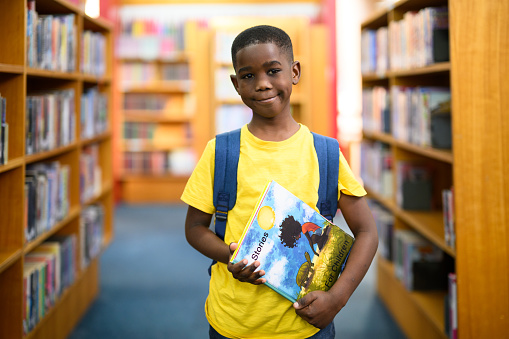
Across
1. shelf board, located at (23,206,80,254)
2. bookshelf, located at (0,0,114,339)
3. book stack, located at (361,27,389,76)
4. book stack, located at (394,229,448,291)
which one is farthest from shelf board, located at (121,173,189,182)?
book stack, located at (394,229,448,291)

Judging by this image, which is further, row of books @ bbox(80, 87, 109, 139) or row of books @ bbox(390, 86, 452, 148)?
row of books @ bbox(80, 87, 109, 139)

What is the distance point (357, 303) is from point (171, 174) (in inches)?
150

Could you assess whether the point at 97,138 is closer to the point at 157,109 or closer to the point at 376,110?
the point at 376,110

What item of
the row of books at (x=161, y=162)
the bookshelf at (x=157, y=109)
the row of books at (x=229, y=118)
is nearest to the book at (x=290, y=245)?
the row of books at (x=229, y=118)

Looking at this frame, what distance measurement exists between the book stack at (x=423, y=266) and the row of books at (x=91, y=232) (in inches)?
69.1

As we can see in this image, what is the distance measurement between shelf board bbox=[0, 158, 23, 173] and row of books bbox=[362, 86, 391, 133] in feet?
6.46

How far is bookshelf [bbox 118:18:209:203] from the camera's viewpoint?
6180 mm

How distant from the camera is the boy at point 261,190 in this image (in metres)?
1.12

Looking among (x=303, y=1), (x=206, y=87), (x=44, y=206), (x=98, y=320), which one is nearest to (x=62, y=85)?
(x=44, y=206)

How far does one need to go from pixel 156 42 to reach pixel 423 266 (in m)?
4.71

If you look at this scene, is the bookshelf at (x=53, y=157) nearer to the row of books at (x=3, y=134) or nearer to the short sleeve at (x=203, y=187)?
the row of books at (x=3, y=134)

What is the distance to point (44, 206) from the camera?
7.39 feet

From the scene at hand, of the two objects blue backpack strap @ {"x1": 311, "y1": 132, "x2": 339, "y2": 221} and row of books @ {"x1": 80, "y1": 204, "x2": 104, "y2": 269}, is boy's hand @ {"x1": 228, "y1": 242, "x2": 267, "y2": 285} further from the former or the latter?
row of books @ {"x1": 80, "y1": 204, "x2": 104, "y2": 269}

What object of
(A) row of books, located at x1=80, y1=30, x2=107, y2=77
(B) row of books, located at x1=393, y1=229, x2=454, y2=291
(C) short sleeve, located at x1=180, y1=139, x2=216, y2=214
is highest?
(A) row of books, located at x1=80, y1=30, x2=107, y2=77
